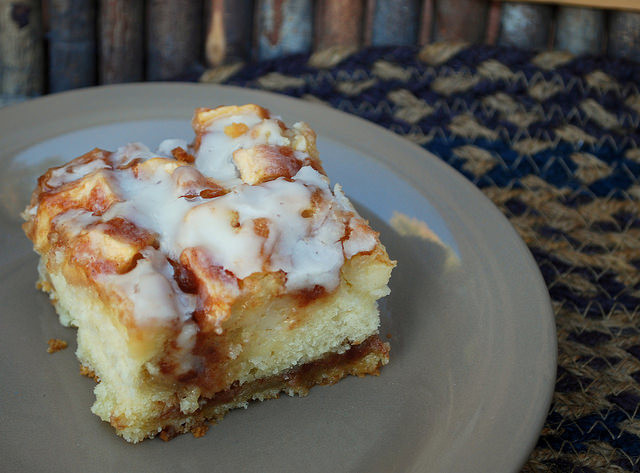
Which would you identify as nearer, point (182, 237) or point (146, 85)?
point (182, 237)

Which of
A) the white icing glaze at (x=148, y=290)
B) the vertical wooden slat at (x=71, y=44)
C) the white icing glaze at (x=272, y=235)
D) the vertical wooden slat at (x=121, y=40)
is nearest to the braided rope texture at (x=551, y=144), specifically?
the vertical wooden slat at (x=121, y=40)

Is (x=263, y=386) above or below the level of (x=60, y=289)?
below

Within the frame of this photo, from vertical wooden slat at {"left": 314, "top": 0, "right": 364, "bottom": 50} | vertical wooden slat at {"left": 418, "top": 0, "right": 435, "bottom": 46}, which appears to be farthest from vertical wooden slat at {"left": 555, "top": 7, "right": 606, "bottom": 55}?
vertical wooden slat at {"left": 314, "top": 0, "right": 364, "bottom": 50}

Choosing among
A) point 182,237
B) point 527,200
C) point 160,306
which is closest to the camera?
point 160,306

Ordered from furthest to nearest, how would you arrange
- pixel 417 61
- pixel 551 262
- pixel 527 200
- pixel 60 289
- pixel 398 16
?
pixel 398 16, pixel 417 61, pixel 527 200, pixel 551 262, pixel 60 289

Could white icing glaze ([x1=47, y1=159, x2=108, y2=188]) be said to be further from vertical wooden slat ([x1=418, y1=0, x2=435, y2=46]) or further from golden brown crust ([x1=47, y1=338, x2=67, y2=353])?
vertical wooden slat ([x1=418, y1=0, x2=435, y2=46])

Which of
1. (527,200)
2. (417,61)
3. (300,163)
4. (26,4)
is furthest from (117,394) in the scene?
(26,4)

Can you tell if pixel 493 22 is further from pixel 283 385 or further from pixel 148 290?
pixel 148 290

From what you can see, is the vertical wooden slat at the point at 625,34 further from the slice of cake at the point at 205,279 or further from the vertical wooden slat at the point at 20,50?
the vertical wooden slat at the point at 20,50

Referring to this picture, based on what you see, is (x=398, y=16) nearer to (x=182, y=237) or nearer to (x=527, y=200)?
(x=527, y=200)
